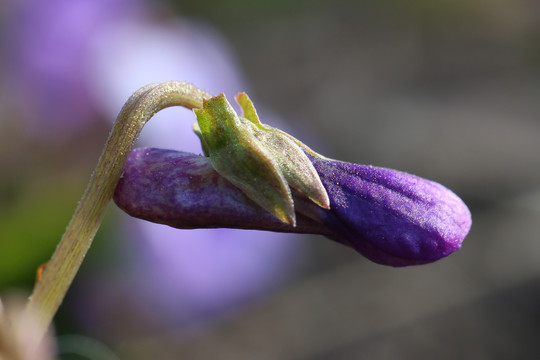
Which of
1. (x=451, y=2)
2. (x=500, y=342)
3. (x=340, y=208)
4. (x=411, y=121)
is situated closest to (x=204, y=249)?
(x=500, y=342)

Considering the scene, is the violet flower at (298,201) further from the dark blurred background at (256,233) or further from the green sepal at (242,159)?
the dark blurred background at (256,233)

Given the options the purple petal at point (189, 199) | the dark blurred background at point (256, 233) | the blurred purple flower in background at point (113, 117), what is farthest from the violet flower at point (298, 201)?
the blurred purple flower in background at point (113, 117)

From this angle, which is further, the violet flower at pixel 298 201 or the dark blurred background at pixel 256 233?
the dark blurred background at pixel 256 233

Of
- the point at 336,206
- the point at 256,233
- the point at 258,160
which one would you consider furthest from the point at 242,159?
the point at 256,233

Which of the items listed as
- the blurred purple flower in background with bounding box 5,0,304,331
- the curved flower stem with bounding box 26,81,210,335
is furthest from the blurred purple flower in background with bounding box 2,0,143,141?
the curved flower stem with bounding box 26,81,210,335

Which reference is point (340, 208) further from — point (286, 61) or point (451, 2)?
point (451, 2)

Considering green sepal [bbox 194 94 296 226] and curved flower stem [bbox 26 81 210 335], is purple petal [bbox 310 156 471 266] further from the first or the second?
curved flower stem [bbox 26 81 210 335]
